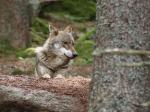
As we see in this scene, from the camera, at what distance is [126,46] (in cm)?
628

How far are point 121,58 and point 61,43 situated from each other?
4.78 m

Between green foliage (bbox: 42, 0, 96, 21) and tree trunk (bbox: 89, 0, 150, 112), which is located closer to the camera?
tree trunk (bbox: 89, 0, 150, 112)

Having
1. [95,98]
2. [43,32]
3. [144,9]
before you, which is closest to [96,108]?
[95,98]

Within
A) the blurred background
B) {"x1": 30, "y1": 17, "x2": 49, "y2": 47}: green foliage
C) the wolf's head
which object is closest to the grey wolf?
the wolf's head

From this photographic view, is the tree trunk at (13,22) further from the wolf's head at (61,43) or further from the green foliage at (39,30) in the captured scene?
the wolf's head at (61,43)

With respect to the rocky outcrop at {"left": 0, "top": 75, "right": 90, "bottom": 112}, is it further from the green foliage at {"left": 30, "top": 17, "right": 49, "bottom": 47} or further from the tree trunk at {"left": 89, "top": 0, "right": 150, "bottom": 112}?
the green foliage at {"left": 30, "top": 17, "right": 49, "bottom": 47}

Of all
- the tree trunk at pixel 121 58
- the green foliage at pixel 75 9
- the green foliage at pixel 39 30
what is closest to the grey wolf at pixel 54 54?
the tree trunk at pixel 121 58

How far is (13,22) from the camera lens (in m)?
16.5

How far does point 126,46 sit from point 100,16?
48 cm

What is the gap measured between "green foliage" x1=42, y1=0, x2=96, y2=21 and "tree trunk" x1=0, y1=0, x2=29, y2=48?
633 centimetres

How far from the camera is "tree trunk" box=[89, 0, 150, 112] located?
20.6 feet

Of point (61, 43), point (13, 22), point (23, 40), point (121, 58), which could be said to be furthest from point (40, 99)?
point (23, 40)

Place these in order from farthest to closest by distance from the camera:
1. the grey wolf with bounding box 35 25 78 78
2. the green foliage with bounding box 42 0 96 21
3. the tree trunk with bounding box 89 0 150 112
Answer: the green foliage with bounding box 42 0 96 21, the grey wolf with bounding box 35 25 78 78, the tree trunk with bounding box 89 0 150 112

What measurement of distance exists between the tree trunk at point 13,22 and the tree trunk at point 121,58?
1012 centimetres
